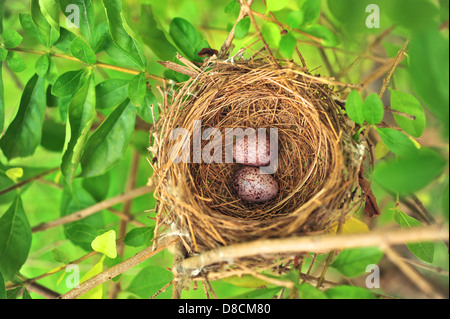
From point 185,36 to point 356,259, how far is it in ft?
2.58

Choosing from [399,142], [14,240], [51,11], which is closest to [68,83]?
[51,11]

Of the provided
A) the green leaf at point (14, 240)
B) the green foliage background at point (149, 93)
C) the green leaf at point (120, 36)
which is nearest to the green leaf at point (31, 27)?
the green foliage background at point (149, 93)

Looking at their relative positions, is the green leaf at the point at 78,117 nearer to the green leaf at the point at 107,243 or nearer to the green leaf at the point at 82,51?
the green leaf at the point at 82,51

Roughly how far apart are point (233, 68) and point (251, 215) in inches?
17.9

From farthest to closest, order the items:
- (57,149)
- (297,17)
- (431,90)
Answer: (57,149) < (297,17) < (431,90)

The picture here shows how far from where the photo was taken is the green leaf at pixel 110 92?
3.51 ft

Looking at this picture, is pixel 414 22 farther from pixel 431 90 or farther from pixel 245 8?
pixel 245 8

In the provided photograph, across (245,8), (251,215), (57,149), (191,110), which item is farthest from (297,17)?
(57,149)

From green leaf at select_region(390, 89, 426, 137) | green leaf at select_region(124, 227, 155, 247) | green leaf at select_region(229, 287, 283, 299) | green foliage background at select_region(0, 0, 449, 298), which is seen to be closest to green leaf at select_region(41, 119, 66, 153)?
green foliage background at select_region(0, 0, 449, 298)

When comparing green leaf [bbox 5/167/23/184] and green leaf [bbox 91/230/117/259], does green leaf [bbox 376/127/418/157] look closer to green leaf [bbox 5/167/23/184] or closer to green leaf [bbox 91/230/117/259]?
green leaf [bbox 91/230/117/259]

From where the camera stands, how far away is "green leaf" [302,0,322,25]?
764 millimetres

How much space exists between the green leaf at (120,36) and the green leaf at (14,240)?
0.63 metres

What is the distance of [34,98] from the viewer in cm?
111

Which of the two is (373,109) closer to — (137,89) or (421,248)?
(421,248)
